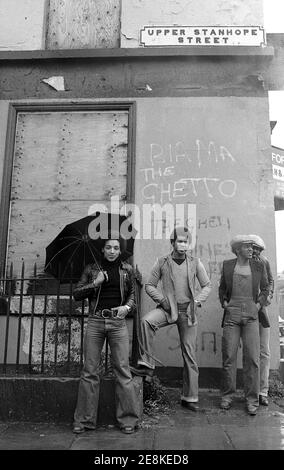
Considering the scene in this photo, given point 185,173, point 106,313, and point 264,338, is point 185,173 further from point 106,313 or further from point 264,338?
point 106,313

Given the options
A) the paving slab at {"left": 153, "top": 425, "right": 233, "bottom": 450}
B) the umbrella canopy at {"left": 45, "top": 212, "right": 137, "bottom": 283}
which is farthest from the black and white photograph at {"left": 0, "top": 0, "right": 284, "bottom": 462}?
the paving slab at {"left": 153, "top": 425, "right": 233, "bottom": 450}

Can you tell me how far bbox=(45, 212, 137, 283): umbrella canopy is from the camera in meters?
4.77

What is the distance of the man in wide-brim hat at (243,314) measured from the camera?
203 inches

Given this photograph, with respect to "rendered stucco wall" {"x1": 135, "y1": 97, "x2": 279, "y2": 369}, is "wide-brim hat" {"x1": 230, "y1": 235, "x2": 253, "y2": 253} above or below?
below

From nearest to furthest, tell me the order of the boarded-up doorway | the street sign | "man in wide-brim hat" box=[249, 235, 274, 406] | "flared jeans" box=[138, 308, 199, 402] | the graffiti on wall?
"flared jeans" box=[138, 308, 199, 402] < "man in wide-brim hat" box=[249, 235, 274, 406] < the graffiti on wall < the boarded-up doorway < the street sign

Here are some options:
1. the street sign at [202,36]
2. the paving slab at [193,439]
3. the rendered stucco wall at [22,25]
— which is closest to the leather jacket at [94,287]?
the paving slab at [193,439]

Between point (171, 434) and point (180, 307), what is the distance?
149 centimetres

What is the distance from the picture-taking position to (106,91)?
716cm

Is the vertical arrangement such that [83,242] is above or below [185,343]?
above

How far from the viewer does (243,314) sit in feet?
17.4

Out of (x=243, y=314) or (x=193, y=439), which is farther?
(x=243, y=314)

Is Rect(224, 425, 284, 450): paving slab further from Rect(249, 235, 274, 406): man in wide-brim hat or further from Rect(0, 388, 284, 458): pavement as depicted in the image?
Rect(249, 235, 274, 406): man in wide-brim hat

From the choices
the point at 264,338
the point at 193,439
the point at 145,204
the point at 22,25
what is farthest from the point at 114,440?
the point at 22,25
